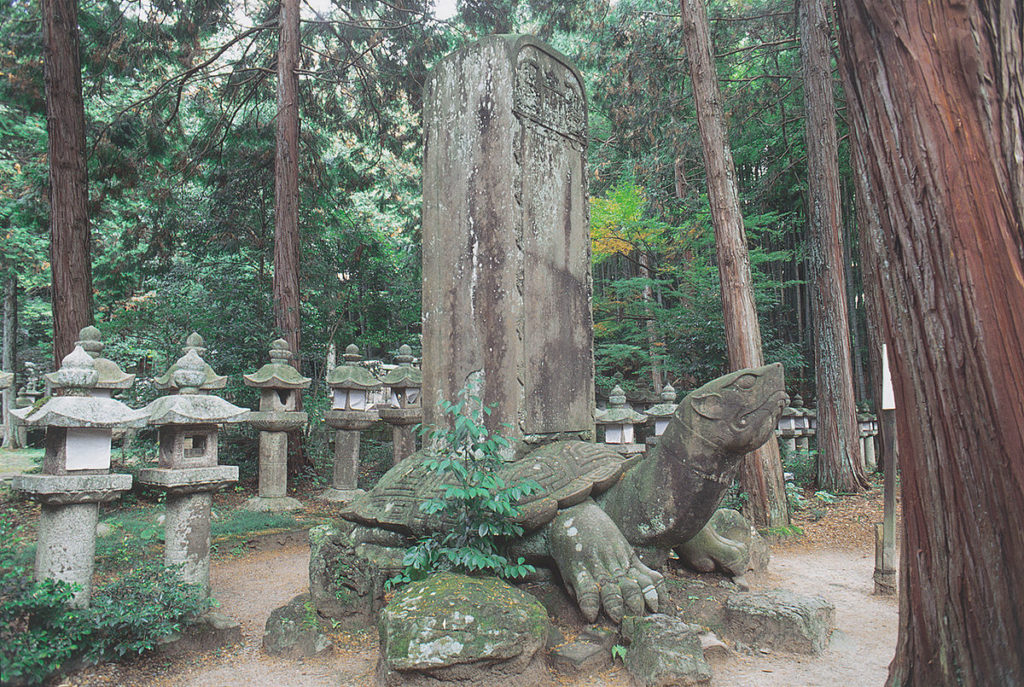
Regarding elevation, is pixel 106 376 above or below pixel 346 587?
above

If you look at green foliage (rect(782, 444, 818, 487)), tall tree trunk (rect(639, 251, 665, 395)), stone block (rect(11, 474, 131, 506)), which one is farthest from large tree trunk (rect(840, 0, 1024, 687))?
tall tree trunk (rect(639, 251, 665, 395))

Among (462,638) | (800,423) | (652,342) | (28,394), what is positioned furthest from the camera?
(28,394)

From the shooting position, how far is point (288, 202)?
910cm

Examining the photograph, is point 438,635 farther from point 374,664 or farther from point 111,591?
point 111,591

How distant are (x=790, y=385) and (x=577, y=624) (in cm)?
1074

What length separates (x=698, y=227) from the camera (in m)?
12.1

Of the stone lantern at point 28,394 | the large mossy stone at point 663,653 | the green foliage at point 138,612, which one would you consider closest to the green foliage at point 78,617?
the green foliage at point 138,612

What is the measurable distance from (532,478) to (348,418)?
4672mm

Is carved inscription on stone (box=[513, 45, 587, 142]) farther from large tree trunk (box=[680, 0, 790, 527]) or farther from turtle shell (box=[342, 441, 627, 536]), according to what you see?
large tree trunk (box=[680, 0, 790, 527])

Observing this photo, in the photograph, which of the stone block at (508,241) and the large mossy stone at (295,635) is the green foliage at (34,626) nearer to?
the large mossy stone at (295,635)

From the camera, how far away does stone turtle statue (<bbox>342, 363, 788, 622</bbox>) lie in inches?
132

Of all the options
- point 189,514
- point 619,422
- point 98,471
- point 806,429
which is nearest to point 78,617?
point 98,471

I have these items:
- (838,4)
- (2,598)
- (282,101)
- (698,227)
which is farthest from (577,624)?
(698,227)

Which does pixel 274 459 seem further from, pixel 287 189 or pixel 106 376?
pixel 287 189
